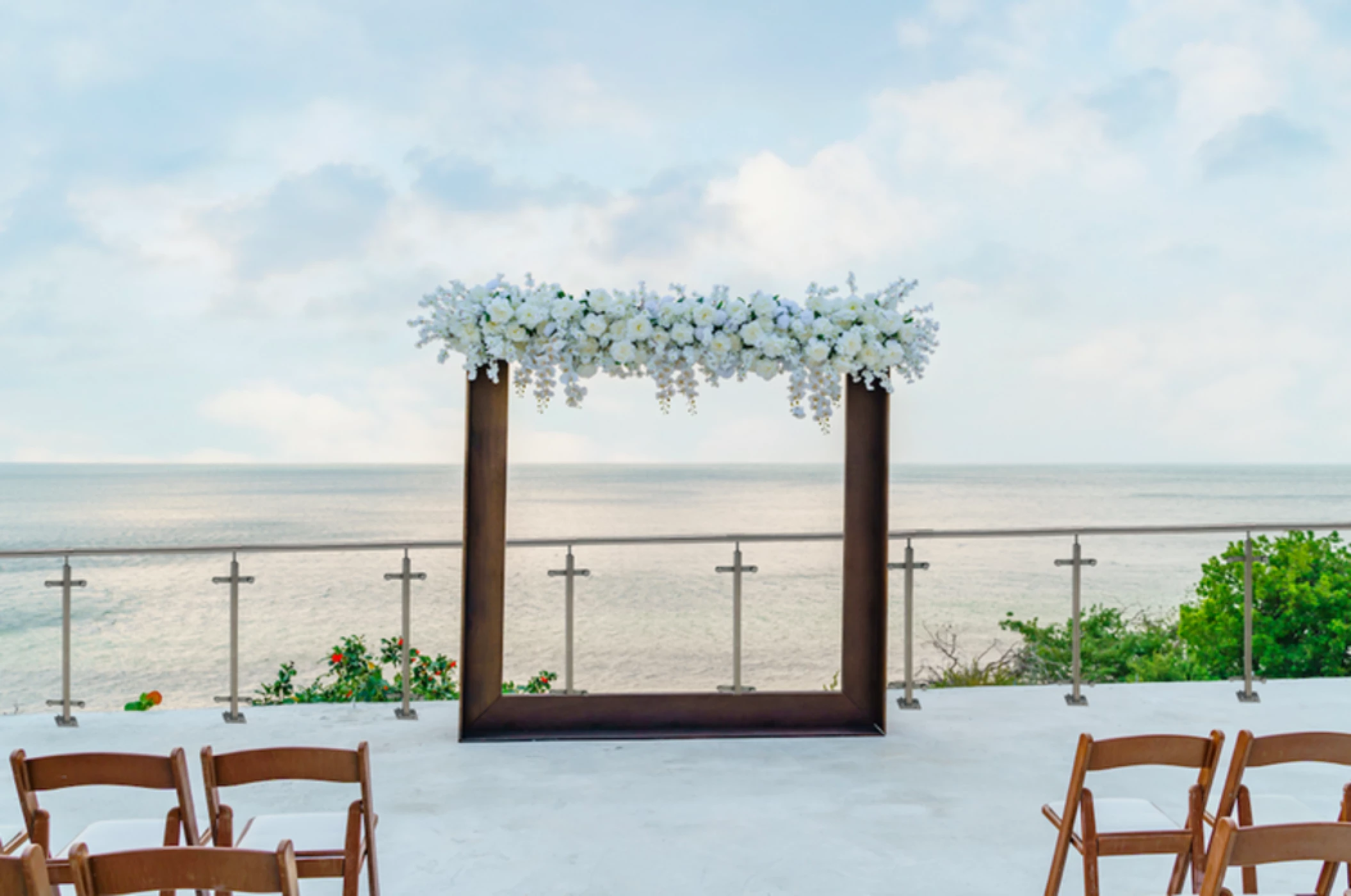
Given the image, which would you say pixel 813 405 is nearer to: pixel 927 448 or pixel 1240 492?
pixel 1240 492

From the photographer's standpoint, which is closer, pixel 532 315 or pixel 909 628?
pixel 532 315

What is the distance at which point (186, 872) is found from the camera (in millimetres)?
1549

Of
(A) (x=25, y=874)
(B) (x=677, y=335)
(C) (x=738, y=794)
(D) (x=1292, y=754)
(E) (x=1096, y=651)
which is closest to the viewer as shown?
(A) (x=25, y=874)

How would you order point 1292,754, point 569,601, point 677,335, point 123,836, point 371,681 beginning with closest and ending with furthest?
point 1292,754, point 123,836, point 677,335, point 569,601, point 371,681

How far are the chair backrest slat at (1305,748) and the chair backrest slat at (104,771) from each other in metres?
2.41

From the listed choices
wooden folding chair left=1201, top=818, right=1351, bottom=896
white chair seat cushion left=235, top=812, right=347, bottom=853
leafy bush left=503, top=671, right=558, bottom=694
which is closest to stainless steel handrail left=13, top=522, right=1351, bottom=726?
leafy bush left=503, top=671, right=558, bottom=694

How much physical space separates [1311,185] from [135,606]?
2763 cm

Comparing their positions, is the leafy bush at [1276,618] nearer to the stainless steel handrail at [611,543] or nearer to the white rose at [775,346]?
the stainless steel handrail at [611,543]

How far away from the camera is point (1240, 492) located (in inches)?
1547

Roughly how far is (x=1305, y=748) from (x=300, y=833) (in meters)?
2.39

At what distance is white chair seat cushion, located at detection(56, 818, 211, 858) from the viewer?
88.6 inches

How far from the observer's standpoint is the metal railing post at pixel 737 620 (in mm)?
4539

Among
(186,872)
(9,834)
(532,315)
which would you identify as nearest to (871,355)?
(532,315)

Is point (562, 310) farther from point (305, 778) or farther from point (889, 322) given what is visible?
point (305, 778)
